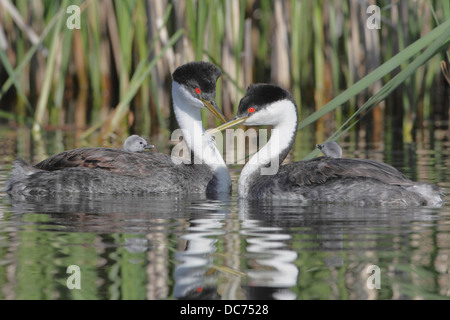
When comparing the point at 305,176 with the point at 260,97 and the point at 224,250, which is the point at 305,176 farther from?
the point at 224,250

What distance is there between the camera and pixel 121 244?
5.84m

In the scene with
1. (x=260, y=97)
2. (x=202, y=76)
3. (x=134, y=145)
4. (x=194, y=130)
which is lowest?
(x=134, y=145)

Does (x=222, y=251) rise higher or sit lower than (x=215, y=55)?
lower

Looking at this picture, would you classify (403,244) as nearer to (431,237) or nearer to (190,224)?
(431,237)

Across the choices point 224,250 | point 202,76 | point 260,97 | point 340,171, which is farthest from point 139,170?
point 224,250

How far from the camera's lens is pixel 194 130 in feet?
31.9

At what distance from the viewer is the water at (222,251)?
4703mm

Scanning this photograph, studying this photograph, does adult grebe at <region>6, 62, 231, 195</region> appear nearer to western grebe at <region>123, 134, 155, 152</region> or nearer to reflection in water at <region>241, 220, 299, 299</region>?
western grebe at <region>123, 134, 155, 152</region>

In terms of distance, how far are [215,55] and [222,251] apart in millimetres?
8057

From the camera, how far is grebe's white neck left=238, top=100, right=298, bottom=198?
8.52 meters

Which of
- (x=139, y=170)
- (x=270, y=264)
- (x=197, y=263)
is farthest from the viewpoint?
(x=139, y=170)

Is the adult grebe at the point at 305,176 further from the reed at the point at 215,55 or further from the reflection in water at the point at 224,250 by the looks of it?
the reed at the point at 215,55

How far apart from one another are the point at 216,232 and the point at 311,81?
12.1 meters
